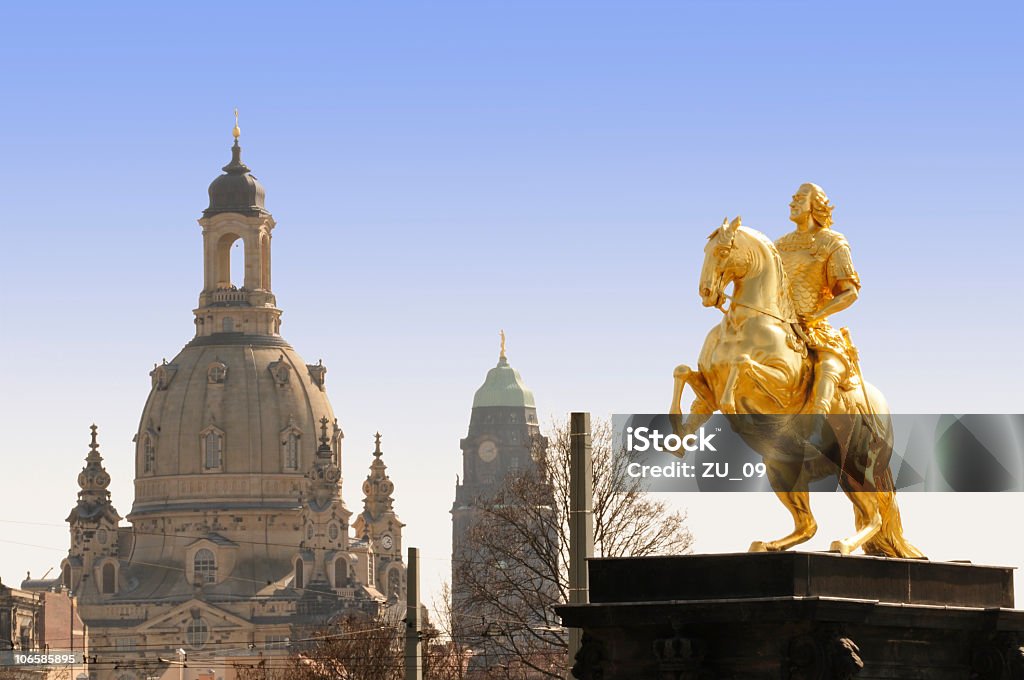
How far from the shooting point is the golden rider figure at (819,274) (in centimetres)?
2489

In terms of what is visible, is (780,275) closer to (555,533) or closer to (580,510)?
(580,510)

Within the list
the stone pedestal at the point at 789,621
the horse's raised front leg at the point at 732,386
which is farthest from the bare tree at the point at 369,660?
the stone pedestal at the point at 789,621

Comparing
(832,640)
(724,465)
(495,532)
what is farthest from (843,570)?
(495,532)

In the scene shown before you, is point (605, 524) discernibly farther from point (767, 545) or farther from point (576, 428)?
point (767, 545)

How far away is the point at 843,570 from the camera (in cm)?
2264

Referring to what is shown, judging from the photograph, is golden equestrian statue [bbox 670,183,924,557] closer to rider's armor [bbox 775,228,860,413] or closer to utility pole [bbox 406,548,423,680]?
rider's armor [bbox 775,228,860,413]

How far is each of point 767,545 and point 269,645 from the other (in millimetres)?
163690

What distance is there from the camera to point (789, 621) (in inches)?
872

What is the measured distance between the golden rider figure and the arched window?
564 feet

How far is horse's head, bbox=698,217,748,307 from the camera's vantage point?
80.1 ft

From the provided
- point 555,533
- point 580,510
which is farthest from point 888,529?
point 555,533

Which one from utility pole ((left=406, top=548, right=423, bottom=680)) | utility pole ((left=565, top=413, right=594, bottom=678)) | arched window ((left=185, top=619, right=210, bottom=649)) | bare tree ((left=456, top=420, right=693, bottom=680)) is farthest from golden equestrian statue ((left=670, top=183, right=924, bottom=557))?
arched window ((left=185, top=619, right=210, bottom=649))

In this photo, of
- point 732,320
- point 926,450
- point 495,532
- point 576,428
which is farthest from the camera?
point 495,532

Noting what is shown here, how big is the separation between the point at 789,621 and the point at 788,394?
9.23 ft
